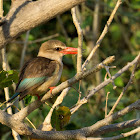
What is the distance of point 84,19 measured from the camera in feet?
20.5

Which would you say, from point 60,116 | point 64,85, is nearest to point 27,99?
point 60,116

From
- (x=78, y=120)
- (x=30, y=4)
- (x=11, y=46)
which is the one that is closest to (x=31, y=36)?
(x=11, y=46)

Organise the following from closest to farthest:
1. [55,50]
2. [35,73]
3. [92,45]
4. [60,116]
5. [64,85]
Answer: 1. [64,85]
2. [60,116]
3. [35,73]
4. [55,50]
5. [92,45]

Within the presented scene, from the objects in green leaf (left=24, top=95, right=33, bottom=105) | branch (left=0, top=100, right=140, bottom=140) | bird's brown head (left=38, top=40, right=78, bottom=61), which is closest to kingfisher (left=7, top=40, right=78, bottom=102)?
green leaf (left=24, top=95, right=33, bottom=105)

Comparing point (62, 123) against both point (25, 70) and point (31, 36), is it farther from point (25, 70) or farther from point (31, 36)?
point (31, 36)

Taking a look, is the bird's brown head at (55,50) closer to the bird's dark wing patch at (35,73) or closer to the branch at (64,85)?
the bird's dark wing patch at (35,73)

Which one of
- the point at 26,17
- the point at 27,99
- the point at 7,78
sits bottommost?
the point at 27,99

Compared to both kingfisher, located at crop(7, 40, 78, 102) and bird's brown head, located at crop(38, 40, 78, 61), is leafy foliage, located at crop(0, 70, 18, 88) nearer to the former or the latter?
kingfisher, located at crop(7, 40, 78, 102)

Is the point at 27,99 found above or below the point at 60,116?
below

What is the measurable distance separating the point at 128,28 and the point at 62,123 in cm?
511

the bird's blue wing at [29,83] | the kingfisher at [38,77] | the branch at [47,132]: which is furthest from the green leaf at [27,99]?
the branch at [47,132]

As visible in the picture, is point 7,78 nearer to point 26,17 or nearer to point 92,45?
point 26,17

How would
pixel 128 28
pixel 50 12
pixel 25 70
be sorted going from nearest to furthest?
pixel 50 12 → pixel 25 70 → pixel 128 28

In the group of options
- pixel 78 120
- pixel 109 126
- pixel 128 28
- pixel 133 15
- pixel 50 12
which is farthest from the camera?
pixel 128 28
